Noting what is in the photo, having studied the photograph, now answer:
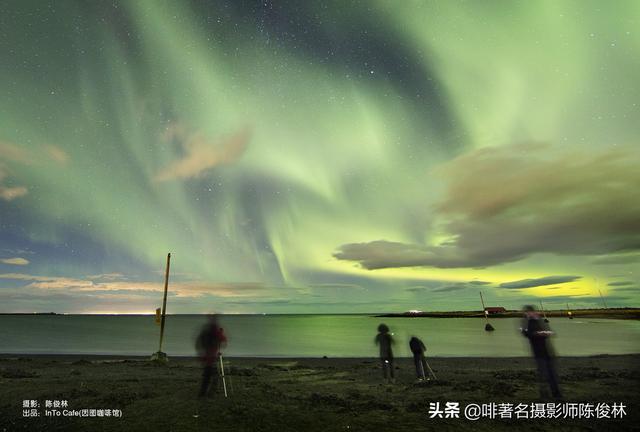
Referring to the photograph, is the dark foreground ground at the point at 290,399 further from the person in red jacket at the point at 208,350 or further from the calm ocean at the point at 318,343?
the calm ocean at the point at 318,343

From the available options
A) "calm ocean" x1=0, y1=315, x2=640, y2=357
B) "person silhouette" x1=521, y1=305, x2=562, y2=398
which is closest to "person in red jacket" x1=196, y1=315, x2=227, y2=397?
"person silhouette" x1=521, y1=305, x2=562, y2=398

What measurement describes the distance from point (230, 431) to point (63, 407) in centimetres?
662

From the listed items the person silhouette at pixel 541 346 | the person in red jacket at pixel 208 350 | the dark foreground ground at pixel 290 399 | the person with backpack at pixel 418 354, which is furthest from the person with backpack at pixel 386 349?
the person in red jacket at pixel 208 350

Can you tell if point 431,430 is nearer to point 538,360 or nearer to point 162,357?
point 538,360

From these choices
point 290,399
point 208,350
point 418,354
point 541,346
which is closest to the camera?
point 541,346

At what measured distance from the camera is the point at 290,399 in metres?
13.2

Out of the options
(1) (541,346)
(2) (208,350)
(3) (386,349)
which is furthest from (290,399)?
(1) (541,346)

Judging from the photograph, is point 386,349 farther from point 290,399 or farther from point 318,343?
point 318,343

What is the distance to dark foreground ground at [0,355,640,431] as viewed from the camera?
10.1m

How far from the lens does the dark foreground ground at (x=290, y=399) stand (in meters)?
10.1

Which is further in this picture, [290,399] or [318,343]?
[318,343]

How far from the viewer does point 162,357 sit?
2505 centimetres

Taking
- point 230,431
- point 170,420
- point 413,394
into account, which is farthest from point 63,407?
point 413,394

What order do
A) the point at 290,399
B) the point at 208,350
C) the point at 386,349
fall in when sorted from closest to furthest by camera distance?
1. the point at 208,350
2. the point at 290,399
3. the point at 386,349
